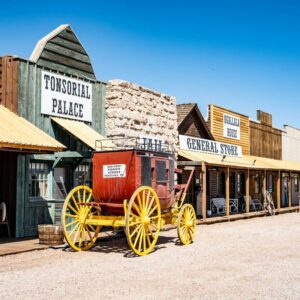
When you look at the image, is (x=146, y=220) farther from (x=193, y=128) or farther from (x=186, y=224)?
(x=193, y=128)

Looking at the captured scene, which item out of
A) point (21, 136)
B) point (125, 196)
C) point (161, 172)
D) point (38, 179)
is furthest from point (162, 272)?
point (38, 179)

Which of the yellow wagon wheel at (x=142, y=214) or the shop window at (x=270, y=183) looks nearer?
the yellow wagon wheel at (x=142, y=214)

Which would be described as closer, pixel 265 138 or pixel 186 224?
pixel 186 224

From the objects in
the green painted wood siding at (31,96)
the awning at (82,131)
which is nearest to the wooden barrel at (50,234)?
the awning at (82,131)

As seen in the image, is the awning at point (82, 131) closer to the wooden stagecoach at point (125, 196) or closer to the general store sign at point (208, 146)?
the wooden stagecoach at point (125, 196)

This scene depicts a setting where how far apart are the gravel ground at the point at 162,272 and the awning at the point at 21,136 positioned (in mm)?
2452

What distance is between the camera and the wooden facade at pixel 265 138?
30.9 metres

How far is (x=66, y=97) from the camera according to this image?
15.5 m

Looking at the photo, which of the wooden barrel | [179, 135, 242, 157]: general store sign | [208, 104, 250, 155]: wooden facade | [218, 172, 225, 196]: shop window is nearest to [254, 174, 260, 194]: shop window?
[208, 104, 250, 155]: wooden facade

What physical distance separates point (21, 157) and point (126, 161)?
3.45 meters

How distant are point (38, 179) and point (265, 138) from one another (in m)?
21.1

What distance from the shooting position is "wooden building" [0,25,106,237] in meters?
13.8

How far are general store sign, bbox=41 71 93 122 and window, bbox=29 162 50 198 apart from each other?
5.05 feet

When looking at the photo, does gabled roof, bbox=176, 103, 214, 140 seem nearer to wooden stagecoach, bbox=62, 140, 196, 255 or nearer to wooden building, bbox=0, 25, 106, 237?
wooden building, bbox=0, 25, 106, 237
